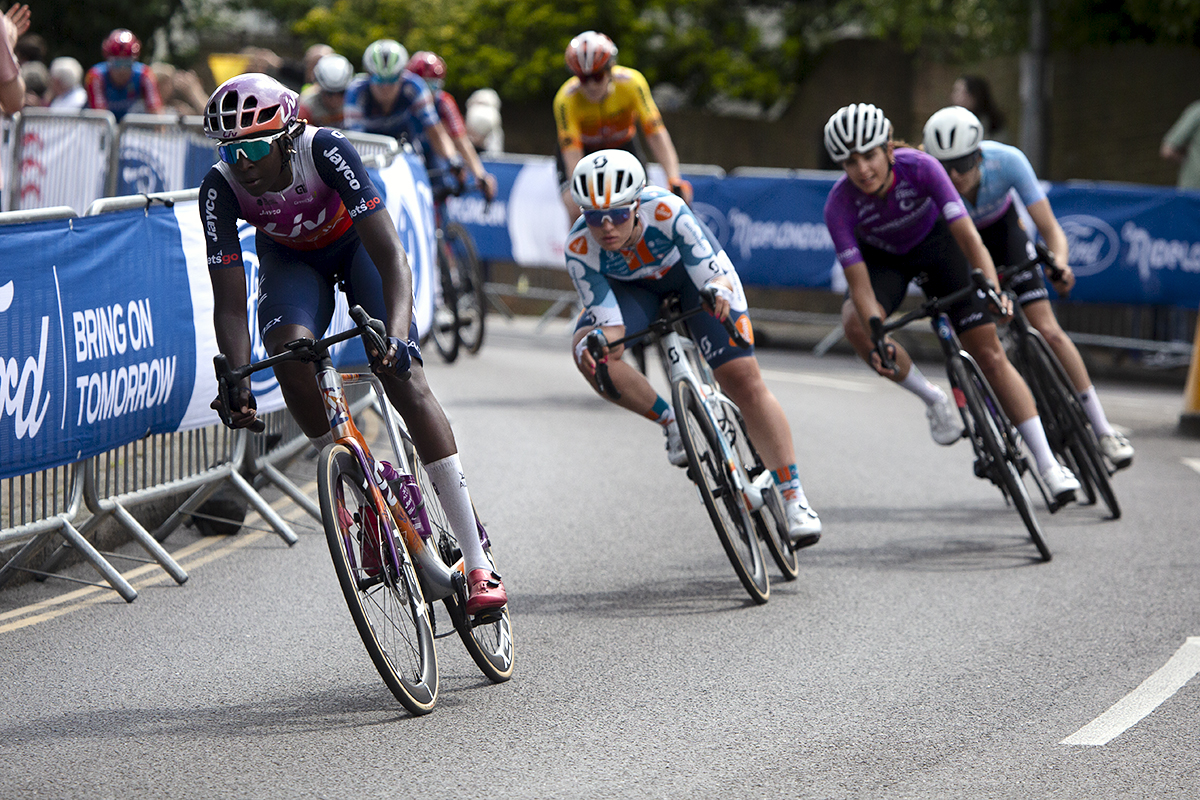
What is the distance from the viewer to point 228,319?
541 cm

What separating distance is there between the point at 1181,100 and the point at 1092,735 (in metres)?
17.5

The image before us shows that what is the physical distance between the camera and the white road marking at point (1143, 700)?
5.00m

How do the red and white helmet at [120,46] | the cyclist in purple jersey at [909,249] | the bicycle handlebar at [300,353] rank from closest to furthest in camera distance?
the bicycle handlebar at [300,353] → the cyclist in purple jersey at [909,249] → the red and white helmet at [120,46]

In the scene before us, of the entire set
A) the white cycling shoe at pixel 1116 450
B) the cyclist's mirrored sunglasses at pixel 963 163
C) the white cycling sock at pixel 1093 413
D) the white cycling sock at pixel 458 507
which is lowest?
the white cycling shoe at pixel 1116 450

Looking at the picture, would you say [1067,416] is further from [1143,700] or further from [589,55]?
[589,55]

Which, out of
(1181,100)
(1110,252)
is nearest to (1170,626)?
(1110,252)

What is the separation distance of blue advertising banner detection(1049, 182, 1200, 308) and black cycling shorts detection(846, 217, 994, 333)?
7033 millimetres

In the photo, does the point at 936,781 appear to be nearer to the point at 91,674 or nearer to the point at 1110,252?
the point at 91,674

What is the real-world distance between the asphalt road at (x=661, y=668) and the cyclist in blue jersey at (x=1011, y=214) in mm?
716

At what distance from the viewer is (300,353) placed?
5051 mm

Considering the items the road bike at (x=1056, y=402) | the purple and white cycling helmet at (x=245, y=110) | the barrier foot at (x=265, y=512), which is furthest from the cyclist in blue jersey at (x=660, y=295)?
the road bike at (x=1056, y=402)

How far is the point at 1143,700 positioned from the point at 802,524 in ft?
5.96

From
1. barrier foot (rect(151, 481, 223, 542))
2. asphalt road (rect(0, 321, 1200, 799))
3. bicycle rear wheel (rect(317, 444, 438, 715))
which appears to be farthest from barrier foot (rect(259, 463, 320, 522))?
bicycle rear wheel (rect(317, 444, 438, 715))

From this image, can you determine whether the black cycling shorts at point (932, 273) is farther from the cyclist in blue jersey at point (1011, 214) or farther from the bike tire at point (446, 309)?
the bike tire at point (446, 309)
